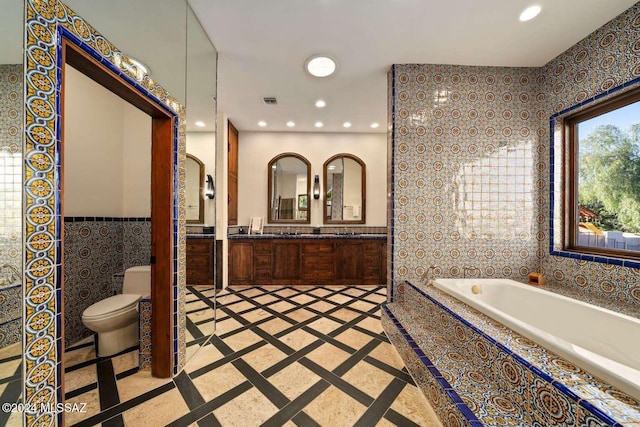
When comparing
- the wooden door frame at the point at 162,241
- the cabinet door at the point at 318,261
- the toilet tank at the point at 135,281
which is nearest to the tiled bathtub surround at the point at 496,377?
the wooden door frame at the point at 162,241

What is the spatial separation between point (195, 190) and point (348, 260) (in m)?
2.60

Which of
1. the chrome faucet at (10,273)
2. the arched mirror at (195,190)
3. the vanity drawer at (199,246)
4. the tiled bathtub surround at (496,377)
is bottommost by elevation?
the tiled bathtub surround at (496,377)

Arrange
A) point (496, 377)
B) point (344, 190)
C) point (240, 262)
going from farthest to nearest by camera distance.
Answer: point (344, 190) → point (240, 262) → point (496, 377)

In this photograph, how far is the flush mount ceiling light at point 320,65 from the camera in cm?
231

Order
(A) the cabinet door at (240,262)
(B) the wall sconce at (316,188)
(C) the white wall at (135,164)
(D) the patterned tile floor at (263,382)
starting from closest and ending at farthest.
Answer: (D) the patterned tile floor at (263,382)
(C) the white wall at (135,164)
(A) the cabinet door at (240,262)
(B) the wall sconce at (316,188)

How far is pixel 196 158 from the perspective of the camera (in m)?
2.12

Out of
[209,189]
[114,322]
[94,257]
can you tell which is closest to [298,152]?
[209,189]

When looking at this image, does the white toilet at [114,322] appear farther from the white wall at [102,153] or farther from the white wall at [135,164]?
the white wall at [135,164]

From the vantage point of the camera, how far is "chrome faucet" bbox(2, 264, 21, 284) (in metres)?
0.79

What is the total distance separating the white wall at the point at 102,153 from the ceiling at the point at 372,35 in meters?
1.17

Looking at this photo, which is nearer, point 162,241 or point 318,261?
point 162,241

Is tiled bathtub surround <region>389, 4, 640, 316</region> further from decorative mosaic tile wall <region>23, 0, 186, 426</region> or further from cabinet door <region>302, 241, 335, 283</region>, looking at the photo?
decorative mosaic tile wall <region>23, 0, 186, 426</region>

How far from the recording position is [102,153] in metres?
2.39

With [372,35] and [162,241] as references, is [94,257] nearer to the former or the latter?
[162,241]
